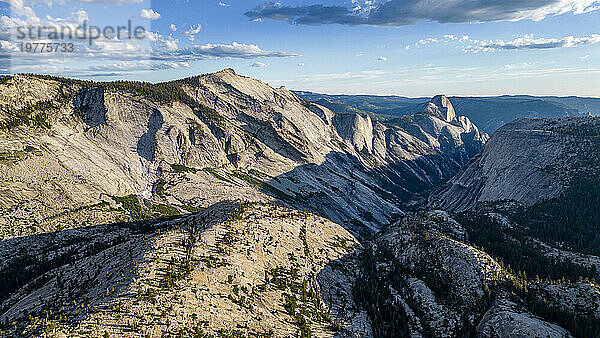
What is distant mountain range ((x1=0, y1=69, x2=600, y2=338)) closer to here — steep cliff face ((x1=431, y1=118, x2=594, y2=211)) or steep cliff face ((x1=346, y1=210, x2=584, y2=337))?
steep cliff face ((x1=346, y1=210, x2=584, y2=337))

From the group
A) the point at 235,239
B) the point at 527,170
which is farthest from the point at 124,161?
the point at 527,170

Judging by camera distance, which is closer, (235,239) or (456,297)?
(235,239)

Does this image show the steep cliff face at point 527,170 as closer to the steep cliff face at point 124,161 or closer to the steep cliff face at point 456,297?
the steep cliff face at point 124,161

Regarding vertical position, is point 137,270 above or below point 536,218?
above

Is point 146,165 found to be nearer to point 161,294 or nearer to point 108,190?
point 108,190

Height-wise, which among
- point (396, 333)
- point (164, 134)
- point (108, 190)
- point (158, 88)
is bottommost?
point (396, 333)

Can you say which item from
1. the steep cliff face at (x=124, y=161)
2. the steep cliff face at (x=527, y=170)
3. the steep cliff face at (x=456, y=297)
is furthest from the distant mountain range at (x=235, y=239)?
the steep cliff face at (x=527, y=170)

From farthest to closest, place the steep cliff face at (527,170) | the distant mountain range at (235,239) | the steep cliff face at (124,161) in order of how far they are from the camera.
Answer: the steep cliff face at (527,170), the steep cliff face at (124,161), the distant mountain range at (235,239)

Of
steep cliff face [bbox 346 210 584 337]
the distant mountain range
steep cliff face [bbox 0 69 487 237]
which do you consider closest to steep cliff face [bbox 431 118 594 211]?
the distant mountain range

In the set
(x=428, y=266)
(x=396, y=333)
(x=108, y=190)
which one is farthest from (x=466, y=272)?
(x=108, y=190)

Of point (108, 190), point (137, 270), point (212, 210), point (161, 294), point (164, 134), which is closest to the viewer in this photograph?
point (161, 294)

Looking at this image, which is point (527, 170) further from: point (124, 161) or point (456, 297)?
point (124, 161)
